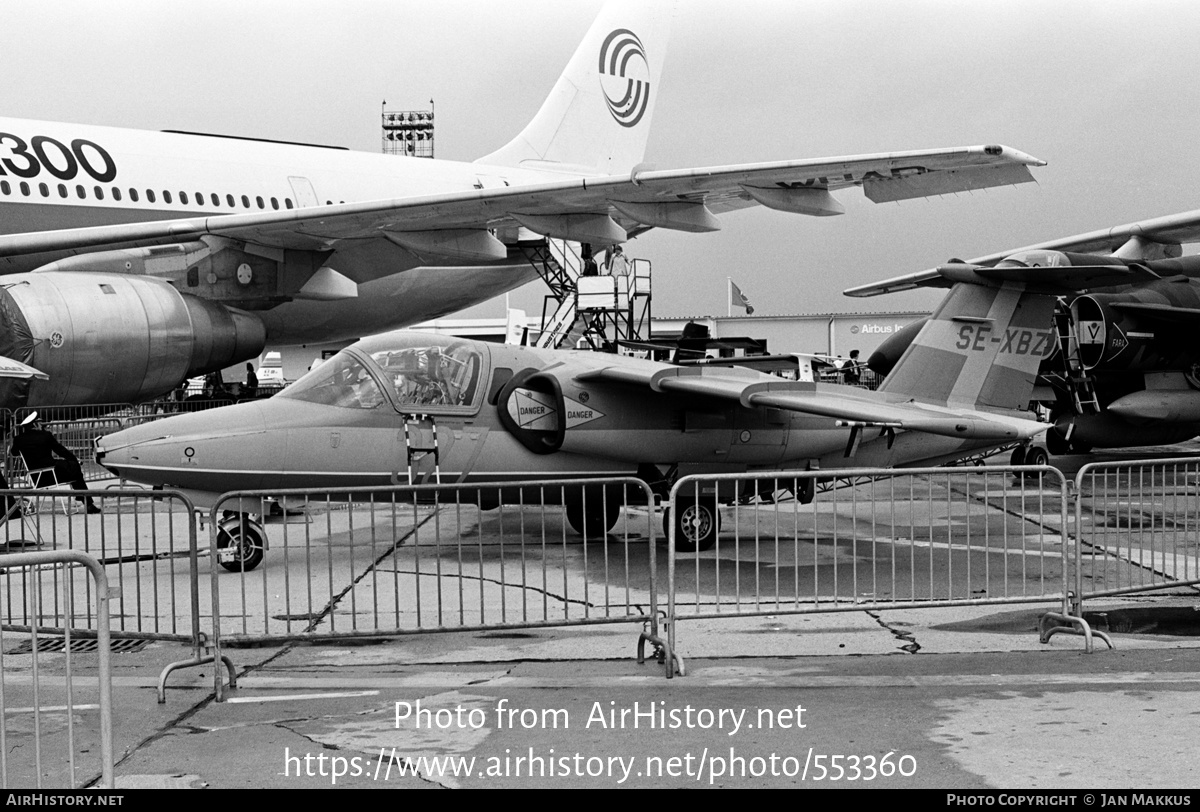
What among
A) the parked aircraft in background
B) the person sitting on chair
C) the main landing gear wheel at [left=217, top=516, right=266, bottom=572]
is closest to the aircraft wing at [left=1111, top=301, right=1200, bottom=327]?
the parked aircraft in background

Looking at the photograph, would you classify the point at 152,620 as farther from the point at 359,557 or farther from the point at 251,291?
the point at 251,291

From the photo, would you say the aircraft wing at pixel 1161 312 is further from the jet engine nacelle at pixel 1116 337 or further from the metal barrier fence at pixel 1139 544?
the metal barrier fence at pixel 1139 544

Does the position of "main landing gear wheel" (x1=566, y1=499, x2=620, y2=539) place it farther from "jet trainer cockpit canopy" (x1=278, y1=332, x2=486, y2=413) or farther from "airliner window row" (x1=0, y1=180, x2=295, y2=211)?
"airliner window row" (x1=0, y1=180, x2=295, y2=211)

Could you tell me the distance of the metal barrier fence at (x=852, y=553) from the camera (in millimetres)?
6617

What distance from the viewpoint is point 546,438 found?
1008 centimetres

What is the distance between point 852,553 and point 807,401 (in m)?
1.35

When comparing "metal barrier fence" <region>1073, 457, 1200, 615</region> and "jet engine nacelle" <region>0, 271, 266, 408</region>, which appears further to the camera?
"jet engine nacelle" <region>0, 271, 266, 408</region>

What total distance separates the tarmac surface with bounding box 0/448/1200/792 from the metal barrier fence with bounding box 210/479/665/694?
21 cm

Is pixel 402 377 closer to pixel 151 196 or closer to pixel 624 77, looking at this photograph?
pixel 151 196

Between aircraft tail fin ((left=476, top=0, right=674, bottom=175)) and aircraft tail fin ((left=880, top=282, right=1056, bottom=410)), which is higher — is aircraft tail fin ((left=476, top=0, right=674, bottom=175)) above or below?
above

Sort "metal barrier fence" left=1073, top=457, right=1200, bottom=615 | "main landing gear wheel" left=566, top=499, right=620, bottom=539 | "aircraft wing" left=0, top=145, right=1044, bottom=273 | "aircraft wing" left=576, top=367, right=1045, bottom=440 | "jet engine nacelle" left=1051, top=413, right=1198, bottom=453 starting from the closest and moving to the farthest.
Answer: "metal barrier fence" left=1073, top=457, right=1200, bottom=615 → "aircraft wing" left=576, top=367, right=1045, bottom=440 → "main landing gear wheel" left=566, top=499, right=620, bottom=539 → "aircraft wing" left=0, top=145, right=1044, bottom=273 → "jet engine nacelle" left=1051, top=413, right=1198, bottom=453

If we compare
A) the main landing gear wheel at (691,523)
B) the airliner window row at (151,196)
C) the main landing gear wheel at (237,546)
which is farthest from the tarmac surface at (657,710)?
the airliner window row at (151,196)

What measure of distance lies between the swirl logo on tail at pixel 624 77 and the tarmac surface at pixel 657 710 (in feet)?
63.9

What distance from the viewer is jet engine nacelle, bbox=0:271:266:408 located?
39.8 ft
